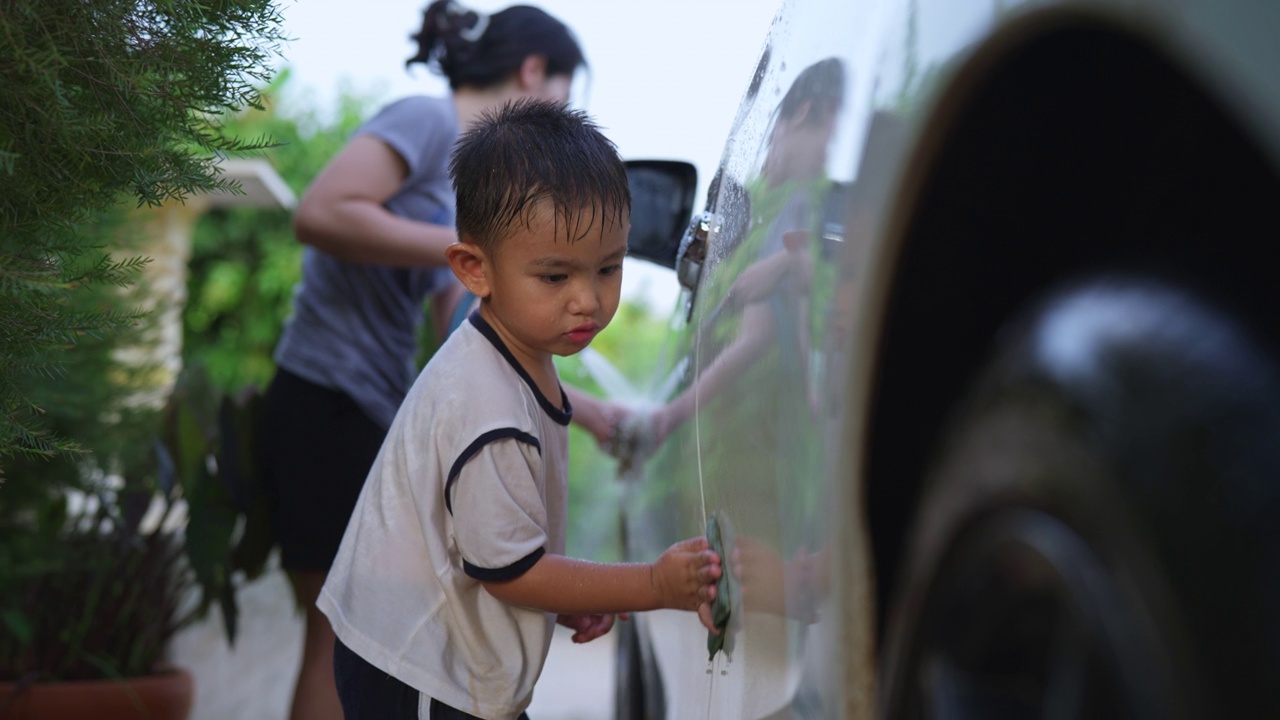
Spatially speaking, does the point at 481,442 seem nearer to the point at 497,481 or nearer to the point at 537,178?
the point at 497,481

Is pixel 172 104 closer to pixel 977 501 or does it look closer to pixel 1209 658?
pixel 977 501

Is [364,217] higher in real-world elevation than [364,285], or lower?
higher

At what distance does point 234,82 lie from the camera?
5.70 feet

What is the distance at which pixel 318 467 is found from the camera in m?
3.04

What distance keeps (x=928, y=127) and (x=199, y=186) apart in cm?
111

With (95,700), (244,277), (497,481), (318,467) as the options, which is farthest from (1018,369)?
(244,277)

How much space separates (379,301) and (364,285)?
6 centimetres

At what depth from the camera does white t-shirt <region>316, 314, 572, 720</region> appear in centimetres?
168

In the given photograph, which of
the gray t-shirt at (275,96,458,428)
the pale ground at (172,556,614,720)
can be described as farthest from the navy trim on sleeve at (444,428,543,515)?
the pale ground at (172,556,614,720)

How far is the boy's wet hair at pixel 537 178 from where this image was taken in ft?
5.67

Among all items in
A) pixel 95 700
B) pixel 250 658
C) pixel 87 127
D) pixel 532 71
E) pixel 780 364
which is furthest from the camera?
pixel 250 658

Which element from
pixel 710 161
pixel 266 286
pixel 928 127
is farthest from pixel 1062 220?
pixel 266 286

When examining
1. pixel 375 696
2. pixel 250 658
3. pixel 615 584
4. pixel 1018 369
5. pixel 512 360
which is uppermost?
pixel 1018 369

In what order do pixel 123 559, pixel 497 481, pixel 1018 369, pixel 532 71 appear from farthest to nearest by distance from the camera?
pixel 123 559, pixel 532 71, pixel 497 481, pixel 1018 369
